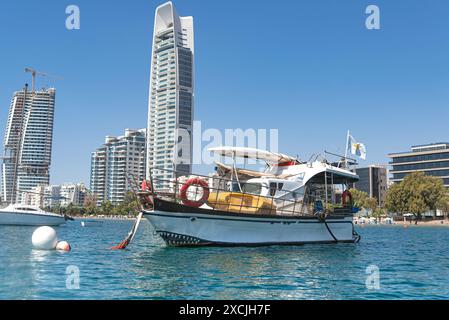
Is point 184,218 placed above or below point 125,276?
above

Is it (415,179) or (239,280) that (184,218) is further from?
(415,179)

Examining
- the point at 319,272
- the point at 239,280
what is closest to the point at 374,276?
the point at 319,272

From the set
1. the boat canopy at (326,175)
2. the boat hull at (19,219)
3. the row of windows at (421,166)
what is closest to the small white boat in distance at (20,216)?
the boat hull at (19,219)

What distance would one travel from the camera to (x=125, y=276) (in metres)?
15.3

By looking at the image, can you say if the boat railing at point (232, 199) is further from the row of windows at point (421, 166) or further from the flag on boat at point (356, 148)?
the row of windows at point (421, 166)

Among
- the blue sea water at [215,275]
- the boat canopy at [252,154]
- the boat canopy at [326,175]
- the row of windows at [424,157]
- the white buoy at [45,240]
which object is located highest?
the row of windows at [424,157]

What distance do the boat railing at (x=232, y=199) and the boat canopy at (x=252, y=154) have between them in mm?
2223

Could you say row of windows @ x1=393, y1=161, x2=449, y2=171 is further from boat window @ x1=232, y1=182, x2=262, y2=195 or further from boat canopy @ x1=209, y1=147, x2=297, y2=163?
boat window @ x1=232, y1=182, x2=262, y2=195

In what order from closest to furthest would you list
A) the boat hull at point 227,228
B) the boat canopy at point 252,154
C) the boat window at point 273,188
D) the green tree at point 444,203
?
the boat hull at point 227,228 → the boat window at point 273,188 → the boat canopy at point 252,154 → the green tree at point 444,203

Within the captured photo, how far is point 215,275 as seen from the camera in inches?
618

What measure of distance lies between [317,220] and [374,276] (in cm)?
1289

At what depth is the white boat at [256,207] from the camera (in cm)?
2409

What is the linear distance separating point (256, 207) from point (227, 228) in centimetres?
253

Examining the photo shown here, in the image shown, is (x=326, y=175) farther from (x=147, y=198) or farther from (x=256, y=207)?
(x=147, y=198)
